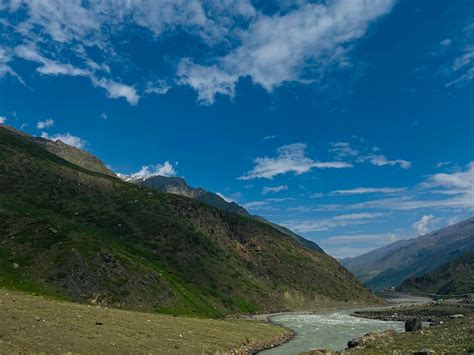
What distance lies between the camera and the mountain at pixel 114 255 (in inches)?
3725

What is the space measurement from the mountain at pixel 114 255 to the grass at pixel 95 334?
32215 mm

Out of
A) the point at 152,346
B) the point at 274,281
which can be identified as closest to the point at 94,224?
the point at 274,281

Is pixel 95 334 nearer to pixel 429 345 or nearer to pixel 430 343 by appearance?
pixel 429 345

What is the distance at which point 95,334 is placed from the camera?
1774 inches

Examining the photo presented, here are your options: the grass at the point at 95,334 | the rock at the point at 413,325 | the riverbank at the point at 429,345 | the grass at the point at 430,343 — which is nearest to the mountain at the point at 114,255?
the grass at the point at 95,334

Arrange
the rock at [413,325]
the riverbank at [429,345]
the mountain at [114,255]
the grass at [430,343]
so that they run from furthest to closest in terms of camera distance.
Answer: the mountain at [114,255] → the rock at [413,325] → the grass at [430,343] → the riverbank at [429,345]

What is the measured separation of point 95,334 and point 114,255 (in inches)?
2685

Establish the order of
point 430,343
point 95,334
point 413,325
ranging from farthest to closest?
point 413,325, point 95,334, point 430,343

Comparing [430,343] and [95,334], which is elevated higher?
[95,334]

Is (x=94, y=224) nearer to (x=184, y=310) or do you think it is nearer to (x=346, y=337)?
(x=184, y=310)

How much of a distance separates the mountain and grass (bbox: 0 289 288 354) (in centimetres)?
3222

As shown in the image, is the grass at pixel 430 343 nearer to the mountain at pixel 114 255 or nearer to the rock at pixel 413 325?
the rock at pixel 413 325

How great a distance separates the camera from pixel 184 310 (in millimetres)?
105312

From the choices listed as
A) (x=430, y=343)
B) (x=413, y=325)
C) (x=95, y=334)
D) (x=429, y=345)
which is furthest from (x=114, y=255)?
(x=429, y=345)
